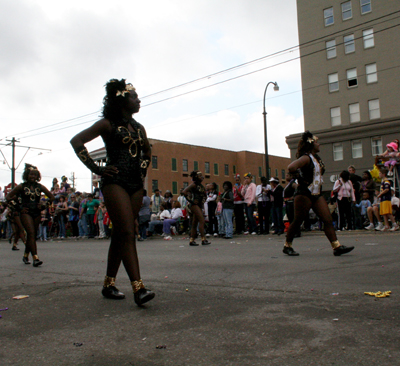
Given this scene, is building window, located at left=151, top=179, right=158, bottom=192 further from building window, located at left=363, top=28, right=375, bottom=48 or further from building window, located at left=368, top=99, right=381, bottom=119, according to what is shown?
building window, located at left=363, top=28, right=375, bottom=48

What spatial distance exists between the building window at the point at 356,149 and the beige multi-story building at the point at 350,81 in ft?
0.06

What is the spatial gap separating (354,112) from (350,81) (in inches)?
118

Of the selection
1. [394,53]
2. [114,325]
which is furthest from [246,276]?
[394,53]

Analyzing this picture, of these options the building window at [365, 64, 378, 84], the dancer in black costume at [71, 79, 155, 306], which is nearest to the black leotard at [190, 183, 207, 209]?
the dancer in black costume at [71, 79, 155, 306]

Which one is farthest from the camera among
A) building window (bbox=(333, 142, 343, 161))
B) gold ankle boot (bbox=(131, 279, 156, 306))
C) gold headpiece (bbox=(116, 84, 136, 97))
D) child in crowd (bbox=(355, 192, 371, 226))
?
building window (bbox=(333, 142, 343, 161))

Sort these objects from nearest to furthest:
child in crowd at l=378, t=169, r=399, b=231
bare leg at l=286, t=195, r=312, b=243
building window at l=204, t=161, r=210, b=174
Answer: bare leg at l=286, t=195, r=312, b=243 < child in crowd at l=378, t=169, r=399, b=231 < building window at l=204, t=161, r=210, b=174

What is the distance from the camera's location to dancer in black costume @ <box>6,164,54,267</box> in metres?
7.94

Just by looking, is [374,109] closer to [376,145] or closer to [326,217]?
[376,145]

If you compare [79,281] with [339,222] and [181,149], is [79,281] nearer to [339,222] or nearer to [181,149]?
[339,222]

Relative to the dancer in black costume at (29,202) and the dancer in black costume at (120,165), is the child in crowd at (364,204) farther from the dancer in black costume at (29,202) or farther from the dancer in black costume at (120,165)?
the dancer in black costume at (120,165)

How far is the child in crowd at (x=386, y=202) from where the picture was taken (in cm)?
1227

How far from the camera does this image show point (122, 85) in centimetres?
436

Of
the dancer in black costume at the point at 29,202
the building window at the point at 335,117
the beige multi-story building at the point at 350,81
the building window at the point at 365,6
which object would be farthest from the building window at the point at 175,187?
the dancer in black costume at the point at 29,202

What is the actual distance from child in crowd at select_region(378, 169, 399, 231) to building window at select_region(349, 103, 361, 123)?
3152 centimetres
